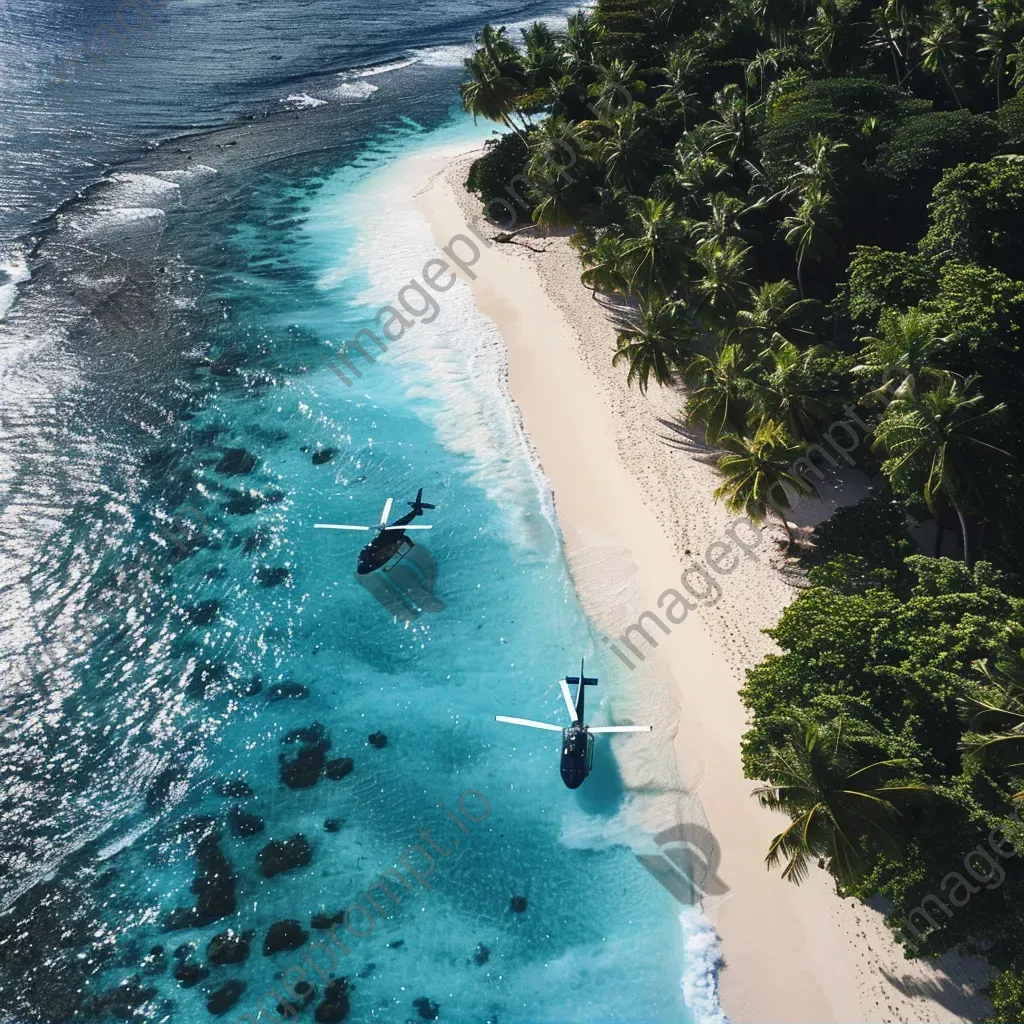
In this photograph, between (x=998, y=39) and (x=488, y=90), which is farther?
(x=488, y=90)

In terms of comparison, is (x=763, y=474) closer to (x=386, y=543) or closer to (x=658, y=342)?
(x=658, y=342)

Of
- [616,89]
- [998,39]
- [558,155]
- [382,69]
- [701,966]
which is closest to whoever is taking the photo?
[701,966]

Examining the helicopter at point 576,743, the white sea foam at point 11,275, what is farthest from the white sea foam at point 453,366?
the white sea foam at point 11,275

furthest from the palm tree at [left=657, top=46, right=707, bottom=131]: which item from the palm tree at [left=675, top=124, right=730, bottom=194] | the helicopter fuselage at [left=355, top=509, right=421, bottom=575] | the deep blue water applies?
the helicopter fuselage at [left=355, top=509, right=421, bottom=575]

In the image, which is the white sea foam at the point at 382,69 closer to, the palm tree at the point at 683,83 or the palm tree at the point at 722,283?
the palm tree at the point at 683,83

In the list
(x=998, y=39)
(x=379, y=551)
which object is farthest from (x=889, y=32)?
(x=379, y=551)

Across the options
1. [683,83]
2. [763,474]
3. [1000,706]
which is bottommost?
[1000,706]

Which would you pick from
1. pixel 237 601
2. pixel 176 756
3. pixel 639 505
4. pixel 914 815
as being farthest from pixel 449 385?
pixel 914 815
